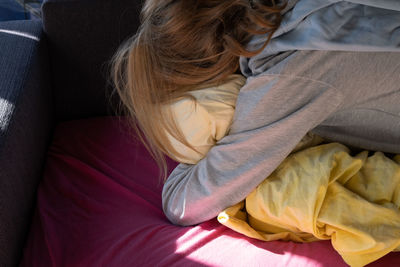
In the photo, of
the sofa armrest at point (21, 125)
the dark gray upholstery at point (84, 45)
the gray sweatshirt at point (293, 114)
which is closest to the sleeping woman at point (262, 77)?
the gray sweatshirt at point (293, 114)

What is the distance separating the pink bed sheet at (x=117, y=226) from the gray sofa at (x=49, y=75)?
0.05 metres

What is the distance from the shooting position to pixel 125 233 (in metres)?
1.02

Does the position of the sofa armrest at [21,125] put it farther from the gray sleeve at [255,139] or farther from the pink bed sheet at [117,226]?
the gray sleeve at [255,139]

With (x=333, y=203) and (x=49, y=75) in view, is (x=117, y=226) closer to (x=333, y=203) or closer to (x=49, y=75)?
(x=333, y=203)

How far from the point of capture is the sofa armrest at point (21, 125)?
0.94 metres

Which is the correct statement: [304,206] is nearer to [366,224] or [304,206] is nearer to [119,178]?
[366,224]

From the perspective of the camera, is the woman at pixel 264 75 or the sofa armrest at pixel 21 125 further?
the sofa armrest at pixel 21 125

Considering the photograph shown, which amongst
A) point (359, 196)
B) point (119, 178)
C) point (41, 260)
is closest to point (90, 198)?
point (119, 178)

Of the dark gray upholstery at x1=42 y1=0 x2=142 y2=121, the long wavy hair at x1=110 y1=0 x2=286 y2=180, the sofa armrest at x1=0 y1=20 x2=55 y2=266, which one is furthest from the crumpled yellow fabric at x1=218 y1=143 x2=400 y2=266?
the dark gray upholstery at x1=42 y1=0 x2=142 y2=121

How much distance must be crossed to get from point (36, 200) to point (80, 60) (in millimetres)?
497

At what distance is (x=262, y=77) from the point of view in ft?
2.70

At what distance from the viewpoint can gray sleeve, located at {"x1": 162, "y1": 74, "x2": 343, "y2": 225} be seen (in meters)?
0.81

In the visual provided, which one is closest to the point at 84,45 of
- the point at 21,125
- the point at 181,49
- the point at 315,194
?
the point at 21,125

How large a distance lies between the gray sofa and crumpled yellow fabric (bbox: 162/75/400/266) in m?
0.41
